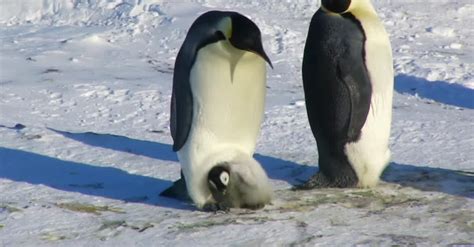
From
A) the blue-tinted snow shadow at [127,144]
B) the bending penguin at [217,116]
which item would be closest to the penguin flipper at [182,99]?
the bending penguin at [217,116]

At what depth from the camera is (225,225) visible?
4008 millimetres

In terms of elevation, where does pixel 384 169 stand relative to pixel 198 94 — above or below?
below

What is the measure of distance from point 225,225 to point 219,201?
0.37 metres

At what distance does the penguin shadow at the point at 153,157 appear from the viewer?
4.70 meters

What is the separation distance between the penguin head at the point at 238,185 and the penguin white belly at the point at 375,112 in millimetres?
650

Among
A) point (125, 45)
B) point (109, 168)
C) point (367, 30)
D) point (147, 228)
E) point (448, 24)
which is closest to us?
point (147, 228)

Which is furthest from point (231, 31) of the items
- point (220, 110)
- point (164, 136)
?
point (164, 136)

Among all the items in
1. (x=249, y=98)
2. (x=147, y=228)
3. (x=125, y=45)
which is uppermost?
(x=249, y=98)

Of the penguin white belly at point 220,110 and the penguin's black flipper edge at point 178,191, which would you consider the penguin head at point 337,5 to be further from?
the penguin's black flipper edge at point 178,191

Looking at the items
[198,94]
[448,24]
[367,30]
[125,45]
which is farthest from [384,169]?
[448,24]

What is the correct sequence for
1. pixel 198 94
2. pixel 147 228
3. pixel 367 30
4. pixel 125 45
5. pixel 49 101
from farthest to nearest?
pixel 125 45 < pixel 49 101 < pixel 367 30 < pixel 198 94 < pixel 147 228

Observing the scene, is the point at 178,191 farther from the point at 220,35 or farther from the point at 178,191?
the point at 220,35

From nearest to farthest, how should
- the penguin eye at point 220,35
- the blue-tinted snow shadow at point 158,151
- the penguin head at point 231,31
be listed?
the penguin head at point 231,31, the penguin eye at point 220,35, the blue-tinted snow shadow at point 158,151

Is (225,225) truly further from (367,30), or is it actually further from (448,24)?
(448,24)
